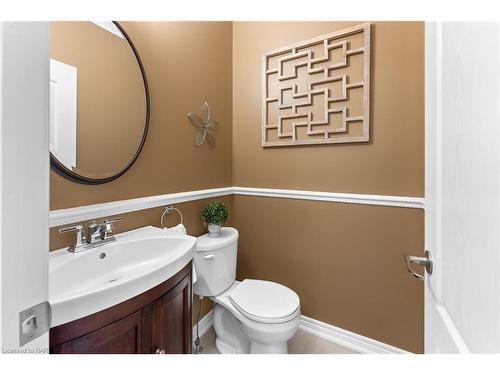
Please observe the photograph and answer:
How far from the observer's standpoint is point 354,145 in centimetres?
150

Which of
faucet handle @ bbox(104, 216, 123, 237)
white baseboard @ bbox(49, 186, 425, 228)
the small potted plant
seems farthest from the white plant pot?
faucet handle @ bbox(104, 216, 123, 237)

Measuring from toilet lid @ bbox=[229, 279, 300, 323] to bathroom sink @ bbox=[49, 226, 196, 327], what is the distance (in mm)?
538

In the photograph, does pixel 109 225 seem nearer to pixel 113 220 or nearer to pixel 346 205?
pixel 113 220

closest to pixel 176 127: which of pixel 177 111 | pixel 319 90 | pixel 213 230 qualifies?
pixel 177 111

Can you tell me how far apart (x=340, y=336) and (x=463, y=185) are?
1.52m

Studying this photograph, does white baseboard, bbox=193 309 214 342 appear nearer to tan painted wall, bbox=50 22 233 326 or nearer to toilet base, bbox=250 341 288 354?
tan painted wall, bbox=50 22 233 326

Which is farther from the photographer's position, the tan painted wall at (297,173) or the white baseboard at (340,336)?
the white baseboard at (340,336)

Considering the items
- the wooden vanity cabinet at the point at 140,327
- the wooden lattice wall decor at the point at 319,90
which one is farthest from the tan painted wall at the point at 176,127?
the wooden vanity cabinet at the point at 140,327

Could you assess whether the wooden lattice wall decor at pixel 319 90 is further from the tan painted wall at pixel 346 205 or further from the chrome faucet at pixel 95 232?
the chrome faucet at pixel 95 232

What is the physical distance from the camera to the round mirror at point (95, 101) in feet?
3.21

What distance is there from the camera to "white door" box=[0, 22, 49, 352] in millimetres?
331

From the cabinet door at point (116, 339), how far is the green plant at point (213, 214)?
2.67 ft
